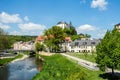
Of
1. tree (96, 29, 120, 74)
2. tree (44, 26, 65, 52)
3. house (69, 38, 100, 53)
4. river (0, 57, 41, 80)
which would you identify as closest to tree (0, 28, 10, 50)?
river (0, 57, 41, 80)

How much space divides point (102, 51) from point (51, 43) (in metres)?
80.5

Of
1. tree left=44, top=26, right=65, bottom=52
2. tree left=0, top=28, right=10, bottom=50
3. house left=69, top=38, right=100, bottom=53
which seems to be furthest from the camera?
house left=69, top=38, right=100, bottom=53

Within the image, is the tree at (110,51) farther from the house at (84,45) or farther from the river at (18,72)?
the house at (84,45)

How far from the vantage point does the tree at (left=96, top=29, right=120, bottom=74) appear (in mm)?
40906

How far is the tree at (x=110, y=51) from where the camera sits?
4091cm

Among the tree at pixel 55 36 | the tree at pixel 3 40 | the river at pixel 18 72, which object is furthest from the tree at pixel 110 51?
the tree at pixel 55 36

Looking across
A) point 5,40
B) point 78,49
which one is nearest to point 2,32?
point 5,40

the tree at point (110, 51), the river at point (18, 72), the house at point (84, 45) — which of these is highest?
the house at point (84, 45)

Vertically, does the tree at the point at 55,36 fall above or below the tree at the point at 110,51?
above

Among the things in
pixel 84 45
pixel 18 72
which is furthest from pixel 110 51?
pixel 84 45

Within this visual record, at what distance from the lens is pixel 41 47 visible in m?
152

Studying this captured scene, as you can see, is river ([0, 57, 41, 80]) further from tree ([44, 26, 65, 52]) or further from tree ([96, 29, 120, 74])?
tree ([44, 26, 65, 52])

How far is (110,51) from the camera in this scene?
4181cm

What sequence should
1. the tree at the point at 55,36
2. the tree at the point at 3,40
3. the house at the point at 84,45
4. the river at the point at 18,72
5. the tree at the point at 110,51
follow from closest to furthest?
1. the tree at the point at 110,51
2. the river at the point at 18,72
3. the tree at the point at 3,40
4. the tree at the point at 55,36
5. the house at the point at 84,45
